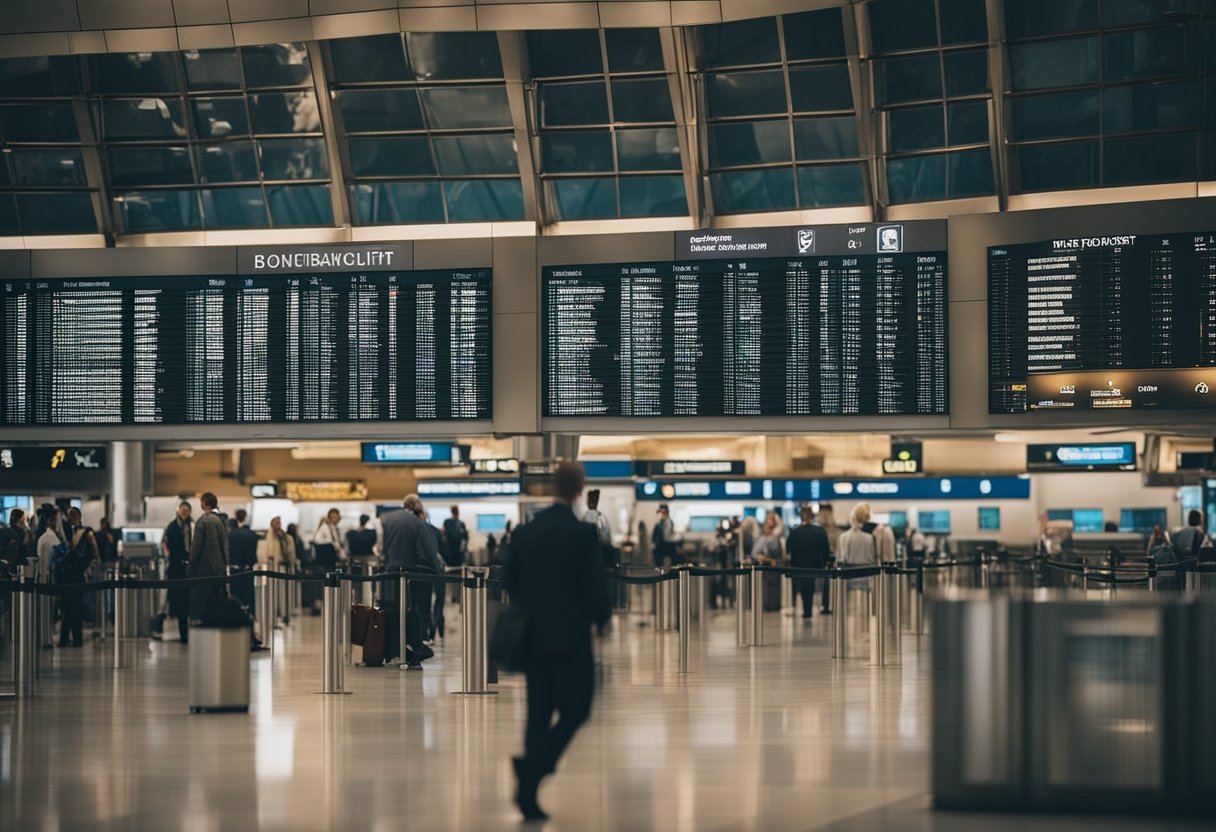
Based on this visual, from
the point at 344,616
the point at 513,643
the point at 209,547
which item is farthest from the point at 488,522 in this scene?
the point at 513,643

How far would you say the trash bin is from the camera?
37.0 ft

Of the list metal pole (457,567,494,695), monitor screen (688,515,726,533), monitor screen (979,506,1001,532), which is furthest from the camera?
monitor screen (688,515,726,533)

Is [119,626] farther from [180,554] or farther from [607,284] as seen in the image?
[607,284]

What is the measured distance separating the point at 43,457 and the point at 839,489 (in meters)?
12.0

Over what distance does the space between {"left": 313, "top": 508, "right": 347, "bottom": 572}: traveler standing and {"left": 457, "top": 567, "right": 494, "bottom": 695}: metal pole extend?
40.5 feet

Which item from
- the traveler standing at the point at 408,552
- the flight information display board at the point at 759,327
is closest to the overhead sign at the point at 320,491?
the flight information display board at the point at 759,327

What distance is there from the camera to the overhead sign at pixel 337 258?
70.1 ft

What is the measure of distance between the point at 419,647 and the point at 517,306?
7283mm

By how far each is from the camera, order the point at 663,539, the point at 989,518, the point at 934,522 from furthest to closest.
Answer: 1. the point at 934,522
2. the point at 989,518
3. the point at 663,539

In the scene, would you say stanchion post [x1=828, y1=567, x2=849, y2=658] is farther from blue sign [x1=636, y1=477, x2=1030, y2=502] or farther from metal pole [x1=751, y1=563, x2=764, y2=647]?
blue sign [x1=636, y1=477, x2=1030, y2=502]

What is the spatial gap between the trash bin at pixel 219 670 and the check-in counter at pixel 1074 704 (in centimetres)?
563

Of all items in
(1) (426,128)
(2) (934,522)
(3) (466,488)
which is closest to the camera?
(1) (426,128)

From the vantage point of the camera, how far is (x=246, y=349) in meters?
21.6

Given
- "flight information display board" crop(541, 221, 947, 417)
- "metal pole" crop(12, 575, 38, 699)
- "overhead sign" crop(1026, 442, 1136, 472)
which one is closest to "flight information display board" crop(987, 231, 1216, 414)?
"flight information display board" crop(541, 221, 947, 417)
